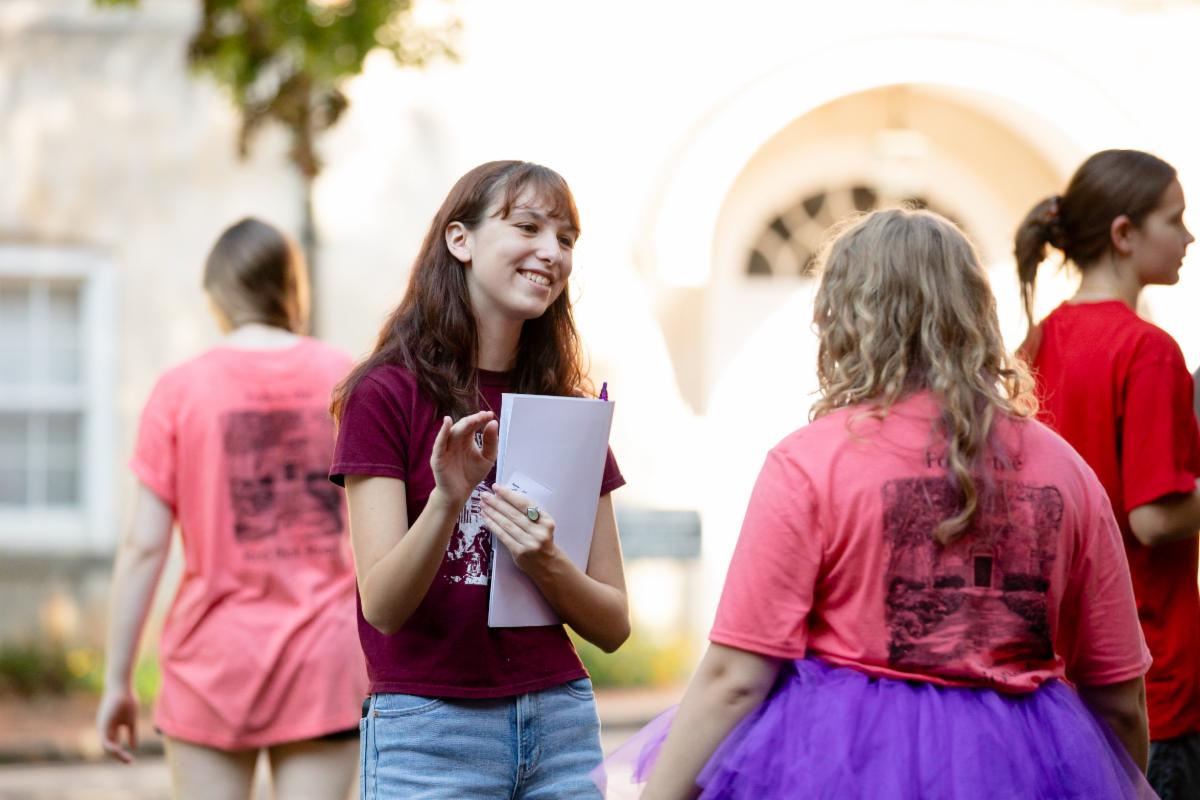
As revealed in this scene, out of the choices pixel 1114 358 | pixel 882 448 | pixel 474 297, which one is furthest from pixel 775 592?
pixel 1114 358

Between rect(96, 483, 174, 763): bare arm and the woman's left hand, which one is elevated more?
the woman's left hand

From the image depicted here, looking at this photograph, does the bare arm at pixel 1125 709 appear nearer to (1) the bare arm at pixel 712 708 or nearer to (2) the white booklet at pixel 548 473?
(1) the bare arm at pixel 712 708

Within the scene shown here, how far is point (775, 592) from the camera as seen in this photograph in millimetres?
2445

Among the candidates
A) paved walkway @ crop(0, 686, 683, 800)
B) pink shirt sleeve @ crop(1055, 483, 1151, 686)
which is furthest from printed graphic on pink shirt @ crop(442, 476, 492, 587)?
paved walkway @ crop(0, 686, 683, 800)

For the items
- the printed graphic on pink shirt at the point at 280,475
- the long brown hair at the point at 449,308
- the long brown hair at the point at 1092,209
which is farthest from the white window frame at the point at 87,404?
the long brown hair at the point at 449,308

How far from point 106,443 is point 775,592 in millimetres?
8921

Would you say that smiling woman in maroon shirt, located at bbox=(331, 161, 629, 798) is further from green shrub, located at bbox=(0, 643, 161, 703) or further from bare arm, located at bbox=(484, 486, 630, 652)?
green shrub, located at bbox=(0, 643, 161, 703)

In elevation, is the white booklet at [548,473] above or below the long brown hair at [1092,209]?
below

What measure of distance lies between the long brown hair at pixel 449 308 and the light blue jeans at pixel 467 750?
0.52 m

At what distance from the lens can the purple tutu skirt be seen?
2348 mm

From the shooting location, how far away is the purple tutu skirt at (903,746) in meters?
2.35

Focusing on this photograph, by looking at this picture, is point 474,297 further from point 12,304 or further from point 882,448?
point 12,304

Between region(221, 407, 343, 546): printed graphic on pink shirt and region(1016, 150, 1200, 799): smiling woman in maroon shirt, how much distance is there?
179 centimetres

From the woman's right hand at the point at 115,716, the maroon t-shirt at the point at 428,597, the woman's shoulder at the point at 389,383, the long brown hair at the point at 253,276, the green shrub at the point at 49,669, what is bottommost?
the green shrub at the point at 49,669
